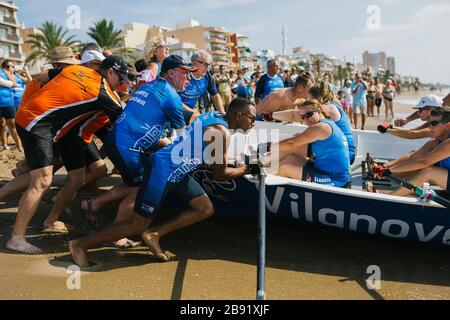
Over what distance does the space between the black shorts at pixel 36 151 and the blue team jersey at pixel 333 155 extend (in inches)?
91.9

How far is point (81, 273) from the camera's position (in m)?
3.11

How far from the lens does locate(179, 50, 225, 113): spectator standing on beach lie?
203 inches

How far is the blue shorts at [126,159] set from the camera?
135 inches

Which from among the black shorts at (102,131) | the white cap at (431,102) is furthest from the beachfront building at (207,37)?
the white cap at (431,102)

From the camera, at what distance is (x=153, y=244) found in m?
3.37

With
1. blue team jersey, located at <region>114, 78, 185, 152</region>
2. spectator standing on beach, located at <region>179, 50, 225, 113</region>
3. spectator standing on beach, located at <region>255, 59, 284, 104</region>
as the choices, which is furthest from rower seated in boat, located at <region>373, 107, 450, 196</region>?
spectator standing on beach, located at <region>255, 59, 284, 104</region>

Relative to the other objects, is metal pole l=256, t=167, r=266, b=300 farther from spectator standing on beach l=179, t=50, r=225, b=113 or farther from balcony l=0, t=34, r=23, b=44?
balcony l=0, t=34, r=23, b=44

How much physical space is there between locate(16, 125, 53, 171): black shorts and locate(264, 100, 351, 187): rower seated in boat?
1968 mm

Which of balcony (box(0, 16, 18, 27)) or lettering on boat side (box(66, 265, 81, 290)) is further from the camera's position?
balcony (box(0, 16, 18, 27))

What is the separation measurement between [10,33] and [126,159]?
5713cm

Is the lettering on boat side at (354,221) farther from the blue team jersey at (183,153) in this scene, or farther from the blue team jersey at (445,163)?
the blue team jersey at (183,153)

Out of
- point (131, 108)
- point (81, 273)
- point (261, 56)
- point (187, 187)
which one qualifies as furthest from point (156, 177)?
point (261, 56)

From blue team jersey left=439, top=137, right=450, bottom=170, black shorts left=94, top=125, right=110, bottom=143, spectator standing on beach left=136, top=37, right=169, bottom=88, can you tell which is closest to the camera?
blue team jersey left=439, top=137, right=450, bottom=170
